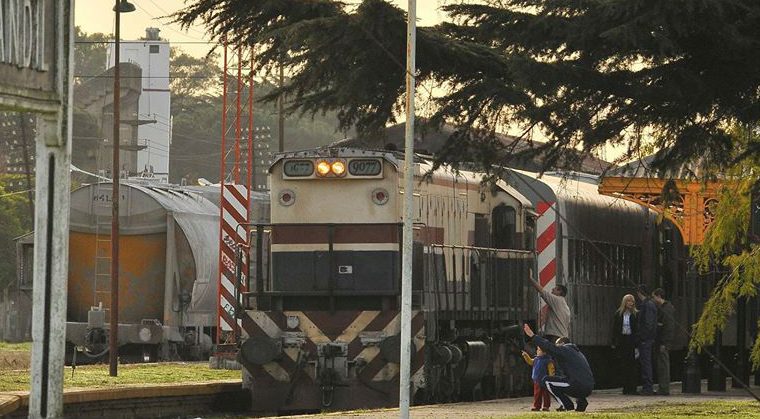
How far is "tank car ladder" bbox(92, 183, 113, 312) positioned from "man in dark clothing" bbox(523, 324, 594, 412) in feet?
47.1

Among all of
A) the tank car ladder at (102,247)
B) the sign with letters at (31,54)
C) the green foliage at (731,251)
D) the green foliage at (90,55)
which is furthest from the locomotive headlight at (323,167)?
the green foliage at (90,55)

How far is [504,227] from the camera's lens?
26.3 meters

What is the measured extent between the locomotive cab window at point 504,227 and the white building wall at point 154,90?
54531 millimetres

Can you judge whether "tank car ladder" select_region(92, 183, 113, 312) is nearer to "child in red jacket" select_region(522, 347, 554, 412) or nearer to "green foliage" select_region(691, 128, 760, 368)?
"green foliage" select_region(691, 128, 760, 368)

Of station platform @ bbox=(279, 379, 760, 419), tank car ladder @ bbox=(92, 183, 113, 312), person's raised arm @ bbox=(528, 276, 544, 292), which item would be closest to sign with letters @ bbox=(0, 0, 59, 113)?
station platform @ bbox=(279, 379, 760, 419)

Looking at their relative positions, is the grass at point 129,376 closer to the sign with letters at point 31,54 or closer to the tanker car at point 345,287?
the tanker car at point 345,287

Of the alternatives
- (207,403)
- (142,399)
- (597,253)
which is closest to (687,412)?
(142,399)

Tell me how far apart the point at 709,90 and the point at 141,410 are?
487 inches

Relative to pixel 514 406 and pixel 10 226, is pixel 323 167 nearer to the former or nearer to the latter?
pixel 514 406

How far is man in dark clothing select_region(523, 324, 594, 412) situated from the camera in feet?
68.2

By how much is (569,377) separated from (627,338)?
21.7 ft

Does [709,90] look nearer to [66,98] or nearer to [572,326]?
[66,98]

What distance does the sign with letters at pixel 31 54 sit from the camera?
26.6 feet

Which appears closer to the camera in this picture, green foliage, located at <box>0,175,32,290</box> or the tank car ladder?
the tank car ladder
